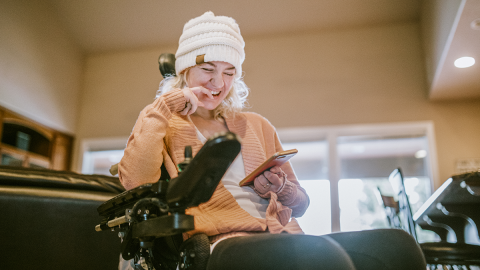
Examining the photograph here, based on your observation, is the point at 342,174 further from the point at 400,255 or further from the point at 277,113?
the point at 400,255

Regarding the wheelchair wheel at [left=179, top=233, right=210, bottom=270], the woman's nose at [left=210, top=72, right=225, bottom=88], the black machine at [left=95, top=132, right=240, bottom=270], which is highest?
the woman's nose at [left=210, top=72, right=225, bottom=88]

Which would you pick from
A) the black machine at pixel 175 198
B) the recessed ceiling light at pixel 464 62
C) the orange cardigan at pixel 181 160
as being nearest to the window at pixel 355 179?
the recessed ceiling light at pixel 464 62

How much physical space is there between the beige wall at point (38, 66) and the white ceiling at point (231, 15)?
283mm

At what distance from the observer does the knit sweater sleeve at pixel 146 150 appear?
987 millimetres

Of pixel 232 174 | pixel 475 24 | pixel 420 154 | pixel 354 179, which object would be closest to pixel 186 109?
pixel 232 174

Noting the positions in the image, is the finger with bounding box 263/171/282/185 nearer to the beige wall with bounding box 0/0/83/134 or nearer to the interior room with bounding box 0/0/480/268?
the interior room with bounding box 0/0/480/268

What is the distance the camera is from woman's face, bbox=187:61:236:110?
134 centimetres

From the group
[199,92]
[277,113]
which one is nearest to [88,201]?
[199,92]

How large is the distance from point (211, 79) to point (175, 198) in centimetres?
73

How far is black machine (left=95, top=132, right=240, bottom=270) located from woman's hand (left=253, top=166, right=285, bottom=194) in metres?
0.38

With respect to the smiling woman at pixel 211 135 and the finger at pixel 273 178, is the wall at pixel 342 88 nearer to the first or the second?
the smiling woman at pixel 211 135

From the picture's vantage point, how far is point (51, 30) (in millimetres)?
4852

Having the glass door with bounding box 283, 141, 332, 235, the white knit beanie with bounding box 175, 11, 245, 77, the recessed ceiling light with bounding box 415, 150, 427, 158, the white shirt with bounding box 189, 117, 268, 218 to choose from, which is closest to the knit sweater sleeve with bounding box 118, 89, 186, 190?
the white shirt with bounding box 189, 117, 268, 218

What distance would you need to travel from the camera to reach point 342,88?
453 cm
